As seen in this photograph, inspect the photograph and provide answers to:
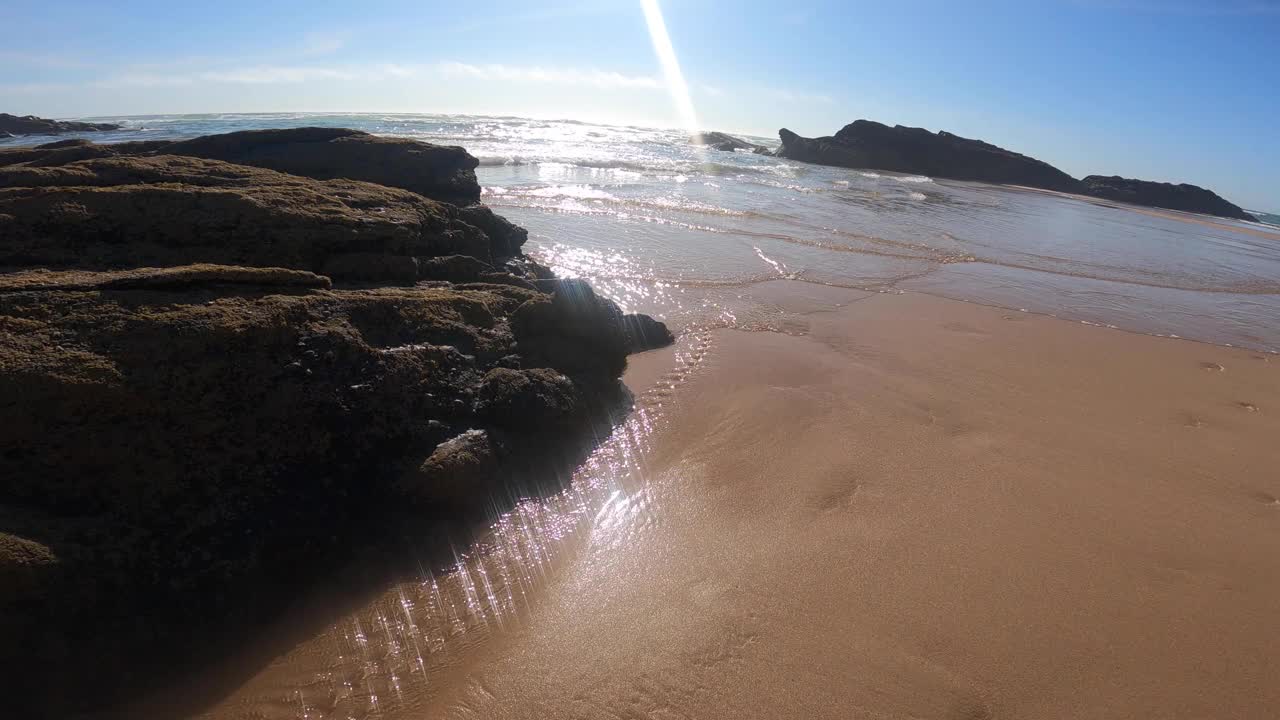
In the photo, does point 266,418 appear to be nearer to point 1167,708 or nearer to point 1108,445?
point 1167,708

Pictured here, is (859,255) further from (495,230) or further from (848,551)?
(848,551)

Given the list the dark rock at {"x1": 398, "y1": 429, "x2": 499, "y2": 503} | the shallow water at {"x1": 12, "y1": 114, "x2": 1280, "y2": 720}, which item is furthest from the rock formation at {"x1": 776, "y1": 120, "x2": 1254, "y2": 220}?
the dark rock at {"x1": 398, "y1": 429, "x2": 499, "y2": 503}

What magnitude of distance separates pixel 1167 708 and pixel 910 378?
11.7 ft

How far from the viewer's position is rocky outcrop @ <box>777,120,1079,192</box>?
2098 inches

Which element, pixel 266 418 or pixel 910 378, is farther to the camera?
pixel 910 378

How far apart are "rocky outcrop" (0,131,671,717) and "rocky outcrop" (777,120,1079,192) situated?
53147 millimetres

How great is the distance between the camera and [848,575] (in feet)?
11.0

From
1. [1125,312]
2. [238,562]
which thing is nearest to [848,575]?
[238,562]

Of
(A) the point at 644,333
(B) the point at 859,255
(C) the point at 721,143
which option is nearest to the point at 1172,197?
(C) the point at 721,143

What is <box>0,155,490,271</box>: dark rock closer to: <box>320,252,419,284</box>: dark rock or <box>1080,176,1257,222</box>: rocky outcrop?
<box>320,252,419,284</box>: dark rock

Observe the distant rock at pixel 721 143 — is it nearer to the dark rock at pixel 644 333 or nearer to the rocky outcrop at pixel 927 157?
the rocky outcrop at pixel 927 157

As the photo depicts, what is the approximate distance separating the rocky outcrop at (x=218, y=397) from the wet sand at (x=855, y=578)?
48 centimetres

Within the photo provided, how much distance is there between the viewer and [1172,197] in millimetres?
50969

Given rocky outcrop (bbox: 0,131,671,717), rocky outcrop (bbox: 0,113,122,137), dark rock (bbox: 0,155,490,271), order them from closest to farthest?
rocky outcrop (bbox: 0,131,671,717)
dark rock (bbox: 0,155,490,271)
rocky outcrop (bbox: 0,113,122,137)
